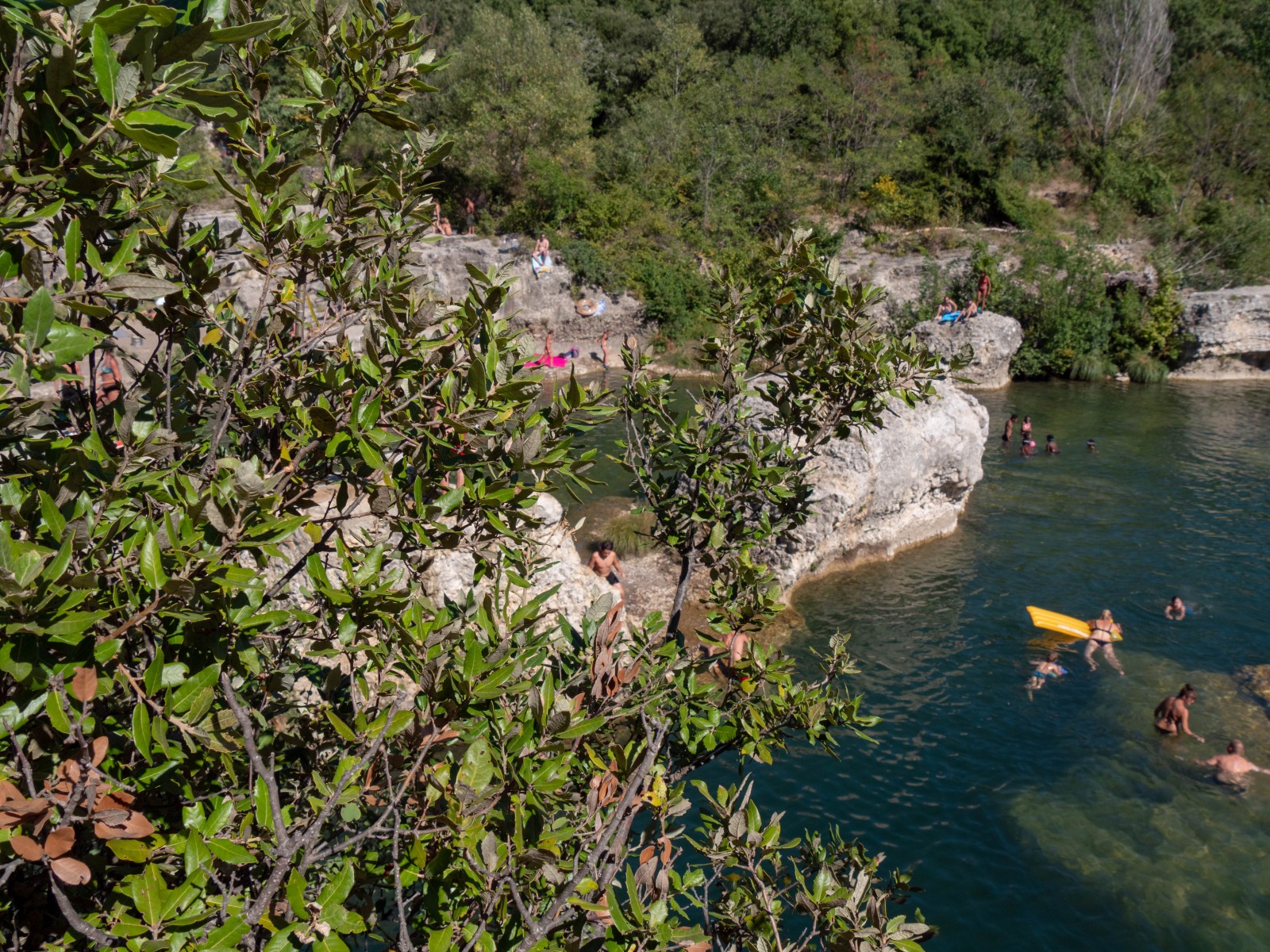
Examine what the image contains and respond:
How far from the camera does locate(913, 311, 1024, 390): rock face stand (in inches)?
1229

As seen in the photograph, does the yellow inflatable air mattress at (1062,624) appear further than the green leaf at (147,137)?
Yes

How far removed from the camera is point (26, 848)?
2.17 m

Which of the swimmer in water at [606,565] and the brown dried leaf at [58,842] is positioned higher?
the brown dried leaf at [58,842]

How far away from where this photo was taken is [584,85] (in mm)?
39500

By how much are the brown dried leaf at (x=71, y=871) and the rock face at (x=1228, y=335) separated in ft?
128

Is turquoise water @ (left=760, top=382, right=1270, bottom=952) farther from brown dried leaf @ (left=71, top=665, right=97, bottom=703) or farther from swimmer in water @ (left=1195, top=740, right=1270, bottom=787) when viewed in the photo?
brown dried leaf @ (left=71, top=665, right=97, bottom=703)

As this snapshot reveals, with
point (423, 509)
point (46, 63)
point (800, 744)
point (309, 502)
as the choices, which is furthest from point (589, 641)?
point (800, 744)

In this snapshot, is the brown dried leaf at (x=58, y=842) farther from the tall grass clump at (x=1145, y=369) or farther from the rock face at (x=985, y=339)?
the tall grass clump at (x=1145, y=369)

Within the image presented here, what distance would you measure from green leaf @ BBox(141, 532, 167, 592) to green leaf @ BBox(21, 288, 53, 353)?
23.8 inches

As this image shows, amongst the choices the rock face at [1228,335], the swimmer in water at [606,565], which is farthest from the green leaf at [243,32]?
the rock face at [1228,335]

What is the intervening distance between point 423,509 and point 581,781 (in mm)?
1630

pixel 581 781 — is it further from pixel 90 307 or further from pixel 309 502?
pixel 90 307

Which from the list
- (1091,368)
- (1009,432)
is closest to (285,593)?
(1009,432)

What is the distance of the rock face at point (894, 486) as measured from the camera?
16.1 metres
